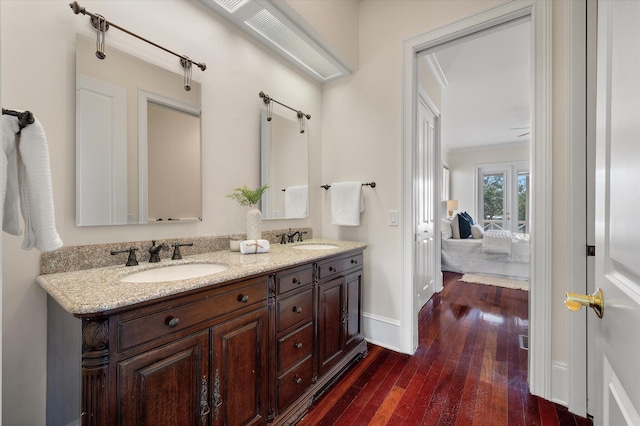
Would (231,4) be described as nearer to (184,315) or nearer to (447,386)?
(184,315)

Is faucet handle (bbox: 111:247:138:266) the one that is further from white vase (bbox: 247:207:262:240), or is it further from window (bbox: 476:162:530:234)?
window (bbox: 476:162:530:234)

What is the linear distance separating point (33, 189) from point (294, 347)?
1286 millimetres

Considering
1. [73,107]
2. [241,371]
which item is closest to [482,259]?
[241,371]

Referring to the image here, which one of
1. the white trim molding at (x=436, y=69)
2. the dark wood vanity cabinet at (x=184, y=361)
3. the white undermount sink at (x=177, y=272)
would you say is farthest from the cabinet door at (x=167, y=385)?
the white trim molding at (x=436, y=69)

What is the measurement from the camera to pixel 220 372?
1.16m

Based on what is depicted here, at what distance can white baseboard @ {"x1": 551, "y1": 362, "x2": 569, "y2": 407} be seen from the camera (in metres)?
1.68

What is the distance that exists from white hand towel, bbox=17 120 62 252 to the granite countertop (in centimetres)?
19

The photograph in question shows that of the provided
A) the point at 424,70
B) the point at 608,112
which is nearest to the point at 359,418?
the point at 608,112

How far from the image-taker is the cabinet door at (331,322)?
1.76 metres

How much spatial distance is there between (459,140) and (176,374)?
6.95 metres

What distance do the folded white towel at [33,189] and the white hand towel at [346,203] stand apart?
1894 mm

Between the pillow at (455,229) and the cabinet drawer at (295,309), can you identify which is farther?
the pillow at (455,229)

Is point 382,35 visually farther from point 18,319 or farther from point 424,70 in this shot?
point 18,319

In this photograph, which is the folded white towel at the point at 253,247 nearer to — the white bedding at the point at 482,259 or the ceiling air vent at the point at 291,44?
the ceiling air vent at the point at 291,44
